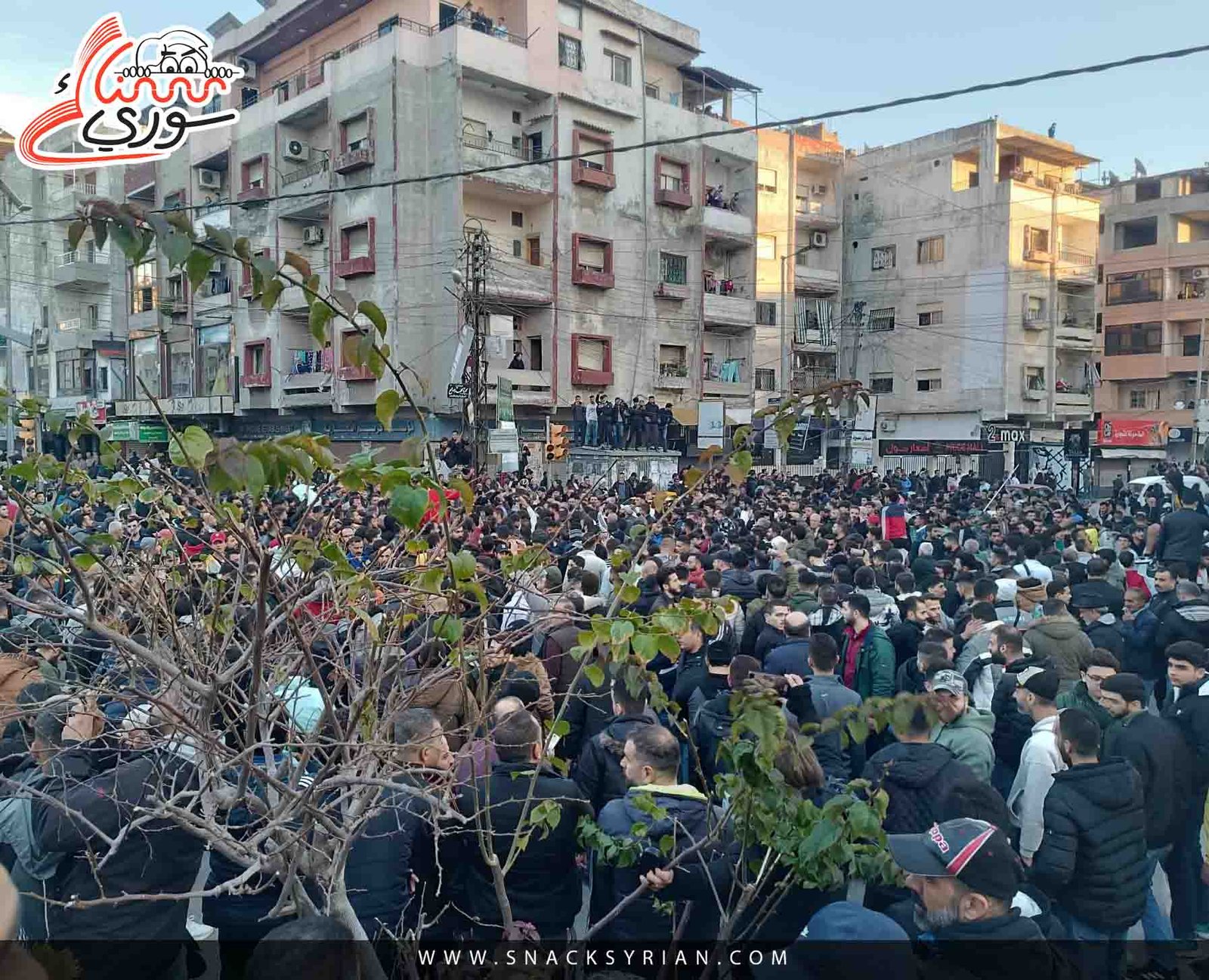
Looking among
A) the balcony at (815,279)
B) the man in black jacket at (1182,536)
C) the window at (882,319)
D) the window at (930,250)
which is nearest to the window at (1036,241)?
the window at (930,250)

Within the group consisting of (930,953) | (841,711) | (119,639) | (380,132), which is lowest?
(930,953)

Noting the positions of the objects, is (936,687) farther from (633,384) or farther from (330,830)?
(633,384)

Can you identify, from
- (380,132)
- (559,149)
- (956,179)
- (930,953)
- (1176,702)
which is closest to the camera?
(930,953)

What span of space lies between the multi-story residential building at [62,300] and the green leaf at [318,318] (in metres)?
39.7

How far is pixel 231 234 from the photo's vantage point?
6.08ft

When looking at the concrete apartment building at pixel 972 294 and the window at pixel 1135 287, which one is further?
the window at pixel 1135 287

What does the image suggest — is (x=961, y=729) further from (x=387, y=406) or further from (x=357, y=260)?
(x=357, y=260)

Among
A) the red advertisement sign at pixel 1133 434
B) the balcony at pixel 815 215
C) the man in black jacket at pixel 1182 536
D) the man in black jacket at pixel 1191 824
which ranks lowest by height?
the man in black jacket at pixel 1191 824

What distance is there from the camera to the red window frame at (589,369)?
97.5ft

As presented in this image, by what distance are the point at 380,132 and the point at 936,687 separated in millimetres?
26917

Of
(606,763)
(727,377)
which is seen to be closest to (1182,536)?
(606,763)

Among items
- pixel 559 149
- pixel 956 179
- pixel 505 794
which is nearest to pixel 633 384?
pixel 559 149

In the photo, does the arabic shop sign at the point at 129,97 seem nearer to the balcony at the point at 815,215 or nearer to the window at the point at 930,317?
the balcony at the point at 815,215

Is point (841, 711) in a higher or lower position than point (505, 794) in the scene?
higher
